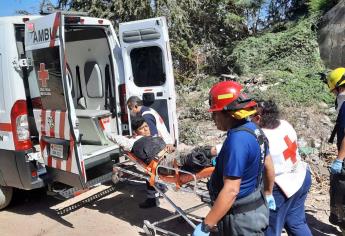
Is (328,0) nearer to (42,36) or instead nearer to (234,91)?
(42,36)

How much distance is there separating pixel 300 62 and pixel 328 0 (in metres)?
2.43

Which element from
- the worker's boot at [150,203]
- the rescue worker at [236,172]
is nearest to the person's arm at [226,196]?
the rescue worker at [236,172]

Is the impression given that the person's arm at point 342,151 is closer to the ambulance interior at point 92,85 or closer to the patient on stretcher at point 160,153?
the patient on stretcher at point 160,153

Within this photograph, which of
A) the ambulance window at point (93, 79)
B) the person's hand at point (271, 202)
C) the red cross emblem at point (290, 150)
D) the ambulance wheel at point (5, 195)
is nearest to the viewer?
the person's hand at point (271, 202)

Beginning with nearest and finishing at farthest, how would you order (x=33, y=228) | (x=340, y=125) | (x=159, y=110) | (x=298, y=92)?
1. (x=340, y=125)
2. (x=33, y=228)
3. (x=159, y=110)
4. (x=298, y=92)

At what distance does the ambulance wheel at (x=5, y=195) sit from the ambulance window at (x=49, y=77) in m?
1.29

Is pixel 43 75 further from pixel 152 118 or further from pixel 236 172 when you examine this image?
pixel 236 172

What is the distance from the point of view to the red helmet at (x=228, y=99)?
2443mm

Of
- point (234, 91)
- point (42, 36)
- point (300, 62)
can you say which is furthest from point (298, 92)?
point (234, 91)

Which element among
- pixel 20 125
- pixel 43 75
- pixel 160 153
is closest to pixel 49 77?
pixel 43 75

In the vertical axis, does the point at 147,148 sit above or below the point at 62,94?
below

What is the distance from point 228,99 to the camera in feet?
8.04

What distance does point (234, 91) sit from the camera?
2492mm

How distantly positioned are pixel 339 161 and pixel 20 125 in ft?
10.9
